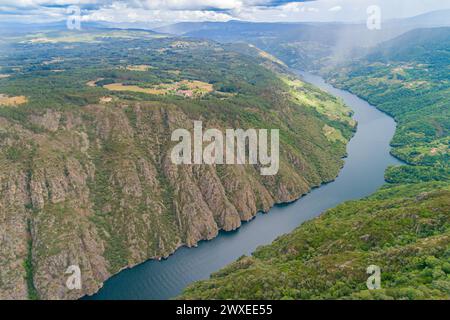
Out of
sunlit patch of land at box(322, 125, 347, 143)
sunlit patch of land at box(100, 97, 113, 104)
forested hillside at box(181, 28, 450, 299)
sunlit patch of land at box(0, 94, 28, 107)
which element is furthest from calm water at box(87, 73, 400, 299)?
sunlit patch of land at box(0, 94, 28, 107)

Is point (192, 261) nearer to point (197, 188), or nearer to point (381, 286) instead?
point (197, 188)

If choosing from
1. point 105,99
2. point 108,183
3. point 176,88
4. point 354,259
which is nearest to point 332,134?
point 176,88

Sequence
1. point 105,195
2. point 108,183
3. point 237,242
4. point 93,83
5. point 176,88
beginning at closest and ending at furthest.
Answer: point 105,195 → point 237,242 → point 108,183 → point 93,83 → point 176,88

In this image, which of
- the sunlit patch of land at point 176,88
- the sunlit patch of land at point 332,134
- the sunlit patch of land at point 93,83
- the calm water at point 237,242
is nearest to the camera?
→ the calm water at point 237,242

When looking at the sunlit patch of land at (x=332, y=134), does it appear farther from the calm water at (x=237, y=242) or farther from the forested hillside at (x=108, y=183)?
the forested hillside at (x=108, y=183)

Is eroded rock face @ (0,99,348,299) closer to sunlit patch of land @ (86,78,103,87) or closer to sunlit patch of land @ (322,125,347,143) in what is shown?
sunlit patch of land @ (322,125,347,143)

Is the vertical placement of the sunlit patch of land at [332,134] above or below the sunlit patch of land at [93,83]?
below

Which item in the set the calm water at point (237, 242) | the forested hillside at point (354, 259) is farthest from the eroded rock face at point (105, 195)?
the forested hillside at point (354, 259)

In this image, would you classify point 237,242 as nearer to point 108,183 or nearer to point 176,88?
point 108,183

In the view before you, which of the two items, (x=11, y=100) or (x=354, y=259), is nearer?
(x=354, y=259)
